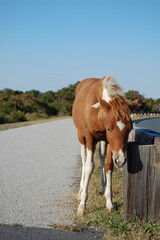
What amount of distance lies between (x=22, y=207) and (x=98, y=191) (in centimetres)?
150

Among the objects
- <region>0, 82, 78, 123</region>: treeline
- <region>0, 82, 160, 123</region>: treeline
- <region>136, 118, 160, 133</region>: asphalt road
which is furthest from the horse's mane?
<region>0, 82, 78, 123</region>: treeline

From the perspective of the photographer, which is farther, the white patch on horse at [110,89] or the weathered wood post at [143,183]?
the white patch on horse at [110,89]

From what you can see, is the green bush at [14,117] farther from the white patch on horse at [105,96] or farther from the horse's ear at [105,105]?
the horse's ear at [105,105]

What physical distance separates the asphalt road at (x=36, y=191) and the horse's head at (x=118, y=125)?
39.9 inches

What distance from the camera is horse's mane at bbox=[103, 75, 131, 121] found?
3701 mm

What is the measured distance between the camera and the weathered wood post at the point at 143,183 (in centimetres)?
380

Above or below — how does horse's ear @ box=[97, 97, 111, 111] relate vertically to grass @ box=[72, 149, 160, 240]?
above

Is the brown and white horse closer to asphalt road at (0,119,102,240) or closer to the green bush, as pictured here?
asphalt road at (0,119,102,240)

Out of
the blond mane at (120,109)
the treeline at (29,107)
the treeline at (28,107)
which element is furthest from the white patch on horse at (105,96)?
the treeline at (28,107)

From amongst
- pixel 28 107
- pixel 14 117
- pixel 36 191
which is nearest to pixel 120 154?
pixel 36 191

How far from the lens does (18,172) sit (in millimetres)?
7254

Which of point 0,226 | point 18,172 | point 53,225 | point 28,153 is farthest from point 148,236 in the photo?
point 28,153

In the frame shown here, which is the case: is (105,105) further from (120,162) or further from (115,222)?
(115,222)

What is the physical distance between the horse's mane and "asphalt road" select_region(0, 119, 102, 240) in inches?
59.4
